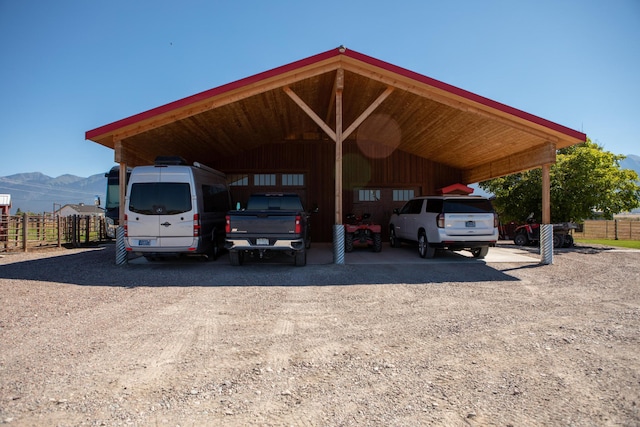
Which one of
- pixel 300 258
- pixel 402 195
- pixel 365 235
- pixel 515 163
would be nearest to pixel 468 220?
pixel 365 235

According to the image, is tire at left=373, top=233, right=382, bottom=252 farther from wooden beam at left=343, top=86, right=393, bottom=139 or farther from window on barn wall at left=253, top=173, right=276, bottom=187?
window on barn wall at left=253, top=173, right=276, bottom=187

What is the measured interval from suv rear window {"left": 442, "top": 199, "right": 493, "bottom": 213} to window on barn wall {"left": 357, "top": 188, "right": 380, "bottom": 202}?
21.5 feet

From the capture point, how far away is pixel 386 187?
16.3 metres

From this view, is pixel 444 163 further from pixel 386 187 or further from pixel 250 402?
pixel 250 402

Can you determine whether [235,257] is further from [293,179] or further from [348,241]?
[293,179]

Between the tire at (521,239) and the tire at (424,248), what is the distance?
26.8 ft

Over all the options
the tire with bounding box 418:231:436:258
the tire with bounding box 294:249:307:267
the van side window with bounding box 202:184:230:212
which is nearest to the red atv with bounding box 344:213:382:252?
the tire with bounding box 418:231:436:258

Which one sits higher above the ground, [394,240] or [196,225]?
[196,225]

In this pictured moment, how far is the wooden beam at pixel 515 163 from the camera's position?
403 inches

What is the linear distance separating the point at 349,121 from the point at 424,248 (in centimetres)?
689

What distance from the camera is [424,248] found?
10.6 m

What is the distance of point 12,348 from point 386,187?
46.8ft

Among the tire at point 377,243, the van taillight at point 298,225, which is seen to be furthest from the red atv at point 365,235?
the van taillight at point 298,225

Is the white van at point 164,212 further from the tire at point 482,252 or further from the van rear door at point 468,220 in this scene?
the tire at point 482,252
